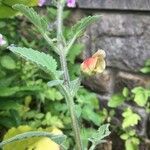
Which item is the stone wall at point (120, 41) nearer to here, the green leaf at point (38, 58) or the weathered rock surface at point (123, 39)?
the weathered rock surface at point (123, 39)

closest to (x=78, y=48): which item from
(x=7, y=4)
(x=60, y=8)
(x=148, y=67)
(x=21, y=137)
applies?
(x=148, y=67)

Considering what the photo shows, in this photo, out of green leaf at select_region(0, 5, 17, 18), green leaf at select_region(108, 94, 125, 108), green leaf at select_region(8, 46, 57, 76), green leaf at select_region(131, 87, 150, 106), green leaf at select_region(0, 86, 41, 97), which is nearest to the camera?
green leaf at select_region(8, 46, 57, 76)

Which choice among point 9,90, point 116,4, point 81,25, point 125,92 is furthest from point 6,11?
point 125,92

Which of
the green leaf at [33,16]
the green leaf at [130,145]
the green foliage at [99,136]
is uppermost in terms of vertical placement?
the green leaf at [33,16]

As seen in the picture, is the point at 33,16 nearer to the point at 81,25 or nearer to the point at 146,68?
the point at 81,25

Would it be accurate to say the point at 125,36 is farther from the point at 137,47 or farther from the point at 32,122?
the point at 32,122

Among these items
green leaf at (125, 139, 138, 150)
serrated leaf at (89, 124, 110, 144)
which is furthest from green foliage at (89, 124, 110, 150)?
green leaf at (125, 139, 138, 150)

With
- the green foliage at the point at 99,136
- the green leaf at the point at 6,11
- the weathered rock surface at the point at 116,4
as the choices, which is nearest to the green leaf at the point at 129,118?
the weathered rock surface at the point at 116,4

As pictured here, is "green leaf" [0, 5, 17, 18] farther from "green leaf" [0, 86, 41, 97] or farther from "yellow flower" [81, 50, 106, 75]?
"green leaf" [0, 86, 41, 97]
